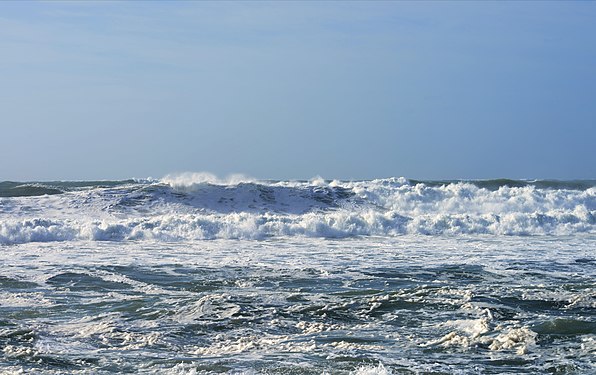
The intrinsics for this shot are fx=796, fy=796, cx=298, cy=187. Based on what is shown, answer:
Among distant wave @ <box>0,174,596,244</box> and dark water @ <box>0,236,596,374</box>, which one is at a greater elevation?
distant wave @ <box>0,174,596,244</box>

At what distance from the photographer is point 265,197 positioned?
2569 centimetres

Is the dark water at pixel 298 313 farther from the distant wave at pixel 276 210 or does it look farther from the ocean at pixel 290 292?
the distant wave at pixel 276 210

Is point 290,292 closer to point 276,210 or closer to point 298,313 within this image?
point 298,313

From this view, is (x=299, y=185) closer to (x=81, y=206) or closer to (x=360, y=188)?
(x=360, y=188)

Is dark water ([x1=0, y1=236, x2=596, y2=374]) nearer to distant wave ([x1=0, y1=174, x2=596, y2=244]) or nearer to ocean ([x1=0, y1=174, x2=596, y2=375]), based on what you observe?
ocean ([x1=0, y1=174, x2=596, y2=375])

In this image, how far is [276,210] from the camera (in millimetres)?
24266

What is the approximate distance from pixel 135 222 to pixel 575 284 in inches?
457

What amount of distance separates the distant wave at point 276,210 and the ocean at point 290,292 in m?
0.08

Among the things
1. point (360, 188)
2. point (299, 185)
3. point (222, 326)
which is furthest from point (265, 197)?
point (222, 326)

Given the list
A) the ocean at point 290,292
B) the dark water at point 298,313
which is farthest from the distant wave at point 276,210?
the dark water at point 298,313

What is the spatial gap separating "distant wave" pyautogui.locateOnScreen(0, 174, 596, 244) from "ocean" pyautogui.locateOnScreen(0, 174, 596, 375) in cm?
8

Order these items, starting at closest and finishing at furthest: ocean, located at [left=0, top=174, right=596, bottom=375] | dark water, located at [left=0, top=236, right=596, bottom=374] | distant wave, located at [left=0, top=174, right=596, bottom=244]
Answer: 1. dark water, located at [left=0, top=236, right=596, bottom=374]
2. ocean, located at [left=0, top=174, right=596, bottom=375]
3. distant wave, located at [left=0, top=174, right=596, bottom=244]

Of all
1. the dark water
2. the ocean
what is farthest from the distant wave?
the dark water

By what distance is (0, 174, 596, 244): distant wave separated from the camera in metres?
19.4
